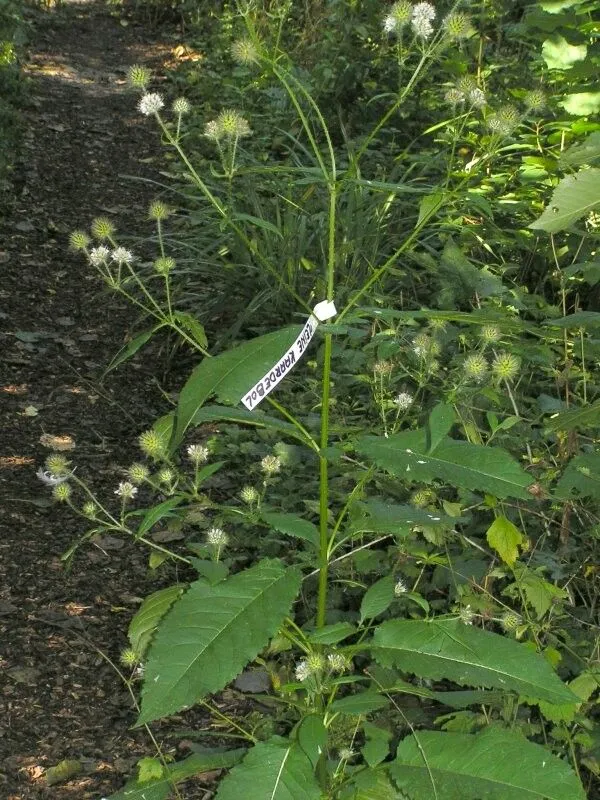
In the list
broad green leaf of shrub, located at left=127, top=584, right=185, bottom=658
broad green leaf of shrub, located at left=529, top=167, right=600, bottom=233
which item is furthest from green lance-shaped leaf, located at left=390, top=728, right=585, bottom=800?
broad green leaf of shrub, located at left=529, top=167, right=600, bottom=233

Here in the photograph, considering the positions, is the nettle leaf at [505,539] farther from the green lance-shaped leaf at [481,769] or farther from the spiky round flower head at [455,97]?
the spiky round flower head at [455,97]

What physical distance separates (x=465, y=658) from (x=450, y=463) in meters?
0.34

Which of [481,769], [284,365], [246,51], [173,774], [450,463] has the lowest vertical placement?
[173,774]

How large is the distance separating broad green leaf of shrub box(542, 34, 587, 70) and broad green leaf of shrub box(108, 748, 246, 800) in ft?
10.6

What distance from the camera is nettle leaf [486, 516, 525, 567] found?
2389 millimetres

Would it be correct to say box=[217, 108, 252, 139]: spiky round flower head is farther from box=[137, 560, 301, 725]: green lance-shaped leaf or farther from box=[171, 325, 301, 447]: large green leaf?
box=[137, 560, 301, 725]: green lance-shaped leaf

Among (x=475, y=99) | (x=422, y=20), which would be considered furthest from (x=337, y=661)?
(x=422, y=20)

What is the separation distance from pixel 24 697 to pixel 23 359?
2.22 meters

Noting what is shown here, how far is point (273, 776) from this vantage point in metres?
1.82

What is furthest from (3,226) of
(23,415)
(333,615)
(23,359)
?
(333,615)

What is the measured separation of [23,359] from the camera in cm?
478

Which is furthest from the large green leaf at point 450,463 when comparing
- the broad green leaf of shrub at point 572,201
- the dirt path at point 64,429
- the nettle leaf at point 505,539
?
the dirt path at point 64,429

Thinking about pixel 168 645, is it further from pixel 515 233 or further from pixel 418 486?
pixel 515 233

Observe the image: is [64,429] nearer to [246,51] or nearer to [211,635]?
[246,51]
